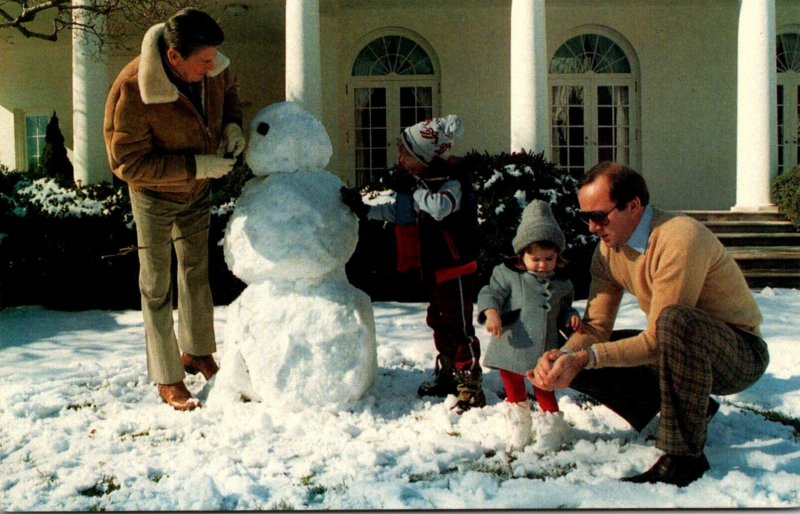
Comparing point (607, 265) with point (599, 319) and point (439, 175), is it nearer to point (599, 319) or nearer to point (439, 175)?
point (599, 319)

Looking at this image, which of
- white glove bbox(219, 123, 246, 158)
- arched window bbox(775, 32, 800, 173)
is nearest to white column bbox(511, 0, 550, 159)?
arched window bbox(775, 32, 800, 173)

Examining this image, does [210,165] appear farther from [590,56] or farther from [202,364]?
[590,56]

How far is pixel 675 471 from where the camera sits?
2.36m

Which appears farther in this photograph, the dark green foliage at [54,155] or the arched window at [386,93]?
the arched window at [386,93]

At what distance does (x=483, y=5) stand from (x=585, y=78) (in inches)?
80.9

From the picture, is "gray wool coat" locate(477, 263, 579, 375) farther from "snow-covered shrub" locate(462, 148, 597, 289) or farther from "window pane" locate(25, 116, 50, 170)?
"window pane" locate(25, 116, 50, 170)

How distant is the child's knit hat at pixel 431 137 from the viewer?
3.25 metres

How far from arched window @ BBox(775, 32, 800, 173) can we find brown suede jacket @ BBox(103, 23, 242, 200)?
34.7ft

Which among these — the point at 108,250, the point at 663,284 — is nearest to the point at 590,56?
the point at 108,250

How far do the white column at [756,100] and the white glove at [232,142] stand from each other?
7.58m

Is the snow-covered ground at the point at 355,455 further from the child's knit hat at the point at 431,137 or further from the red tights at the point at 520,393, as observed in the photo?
the child's knit hat at the point at 431,137

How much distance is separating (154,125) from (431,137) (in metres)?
1.28

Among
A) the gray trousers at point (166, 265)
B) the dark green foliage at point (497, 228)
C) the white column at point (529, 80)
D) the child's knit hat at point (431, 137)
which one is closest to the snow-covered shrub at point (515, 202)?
the dark green foliage at point (497, 228)

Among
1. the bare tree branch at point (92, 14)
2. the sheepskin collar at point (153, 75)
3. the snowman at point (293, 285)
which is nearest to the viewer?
the sheepskin collar at point (153, 75)
